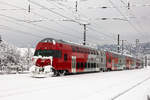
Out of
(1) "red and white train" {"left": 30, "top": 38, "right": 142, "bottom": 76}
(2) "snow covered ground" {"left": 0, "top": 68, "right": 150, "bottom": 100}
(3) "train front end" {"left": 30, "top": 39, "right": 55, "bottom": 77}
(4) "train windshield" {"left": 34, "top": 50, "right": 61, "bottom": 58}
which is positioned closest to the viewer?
(2) "snow covered ground" {"left": 0, "top": 68, "right": 150, "bottom": 100}

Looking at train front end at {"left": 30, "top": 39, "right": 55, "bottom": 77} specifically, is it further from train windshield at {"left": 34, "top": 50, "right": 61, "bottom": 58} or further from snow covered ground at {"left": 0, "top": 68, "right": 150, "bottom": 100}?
snow covered ground at {"left": 0, "top": 68, "right": 150, "bottom": 100}

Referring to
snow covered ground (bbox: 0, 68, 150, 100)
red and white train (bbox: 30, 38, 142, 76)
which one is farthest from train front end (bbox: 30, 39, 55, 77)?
snow covered ground (bbox: 0, 68, 150, 100)

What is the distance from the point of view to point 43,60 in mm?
24500

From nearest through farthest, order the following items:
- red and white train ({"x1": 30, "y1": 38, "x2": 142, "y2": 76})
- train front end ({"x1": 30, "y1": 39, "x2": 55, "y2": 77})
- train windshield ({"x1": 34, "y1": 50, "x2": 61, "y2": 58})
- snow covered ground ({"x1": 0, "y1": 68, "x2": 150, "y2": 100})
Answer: snow covered ground ({"x1": 0, "y1": 68, "x2": 150, "y2": 100}), train front end ({"x1": 30, "y1": 39, "x2": 55, "y2": 77}), red and white train ({"x1": 30, "y1": 38, "x2": 142, "y2": 76}), train windshield ({"x1": 34, "y1": 50, "x2": 61, "y2": 58})

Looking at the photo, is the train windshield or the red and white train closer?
the red and white train

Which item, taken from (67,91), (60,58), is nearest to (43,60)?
(60,58)

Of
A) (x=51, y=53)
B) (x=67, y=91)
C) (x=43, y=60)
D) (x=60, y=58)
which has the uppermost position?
(x=51, y=53)

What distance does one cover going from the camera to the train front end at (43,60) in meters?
23.1

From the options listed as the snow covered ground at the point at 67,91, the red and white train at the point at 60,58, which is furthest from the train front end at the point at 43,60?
the snow covered ground at the point at 67,91

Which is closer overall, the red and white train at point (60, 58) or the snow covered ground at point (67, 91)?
the snow covered ground at point (67, 91)

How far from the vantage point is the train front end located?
75.9 ft

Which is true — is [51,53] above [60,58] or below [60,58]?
above

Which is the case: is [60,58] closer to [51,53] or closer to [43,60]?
[51,53]

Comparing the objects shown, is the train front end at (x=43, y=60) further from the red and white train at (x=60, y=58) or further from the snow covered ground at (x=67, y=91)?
the snow covered ground at (x=67, y=91)
